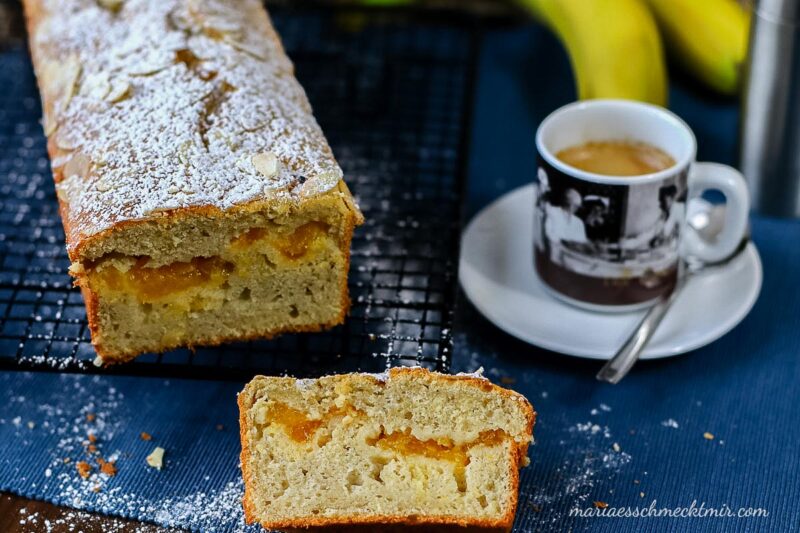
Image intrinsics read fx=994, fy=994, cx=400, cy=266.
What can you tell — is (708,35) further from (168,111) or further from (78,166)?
(78,166)

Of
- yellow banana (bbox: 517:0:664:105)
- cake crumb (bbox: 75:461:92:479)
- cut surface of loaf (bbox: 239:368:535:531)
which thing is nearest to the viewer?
cut surface of loaf (bbox: 239:368:535:531)

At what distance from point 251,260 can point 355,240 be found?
50 centimetres

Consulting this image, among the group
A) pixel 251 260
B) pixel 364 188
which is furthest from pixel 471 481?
pixel 364 188

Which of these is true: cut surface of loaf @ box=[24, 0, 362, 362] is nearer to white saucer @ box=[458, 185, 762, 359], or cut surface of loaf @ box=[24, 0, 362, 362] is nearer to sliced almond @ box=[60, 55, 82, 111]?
sliced almond @ box=[60, 55, 82, 111]

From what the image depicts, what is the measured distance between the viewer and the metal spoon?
2.14 metres

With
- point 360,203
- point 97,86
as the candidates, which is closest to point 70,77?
point 97,86

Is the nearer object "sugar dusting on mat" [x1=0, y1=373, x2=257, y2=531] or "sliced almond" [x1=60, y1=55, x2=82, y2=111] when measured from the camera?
"sugar dusting on mat" [x1=0, y1=373, x2=257, y2=531]

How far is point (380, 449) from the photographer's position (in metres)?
1.81

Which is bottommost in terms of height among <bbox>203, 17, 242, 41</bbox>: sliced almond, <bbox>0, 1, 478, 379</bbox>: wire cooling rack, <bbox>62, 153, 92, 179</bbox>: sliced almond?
<bbox>0, 1, 478, 379</bbox>: wire cooling rack

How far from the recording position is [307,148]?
212 cm

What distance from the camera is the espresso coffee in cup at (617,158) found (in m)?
2.33

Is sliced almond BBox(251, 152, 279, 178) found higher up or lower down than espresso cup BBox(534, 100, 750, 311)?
higher up

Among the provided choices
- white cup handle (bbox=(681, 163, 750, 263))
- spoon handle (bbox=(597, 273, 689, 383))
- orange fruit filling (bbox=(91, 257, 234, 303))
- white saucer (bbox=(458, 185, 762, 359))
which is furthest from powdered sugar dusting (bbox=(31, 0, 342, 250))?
white cup handle (bbox=(681, 163, 750, 263))

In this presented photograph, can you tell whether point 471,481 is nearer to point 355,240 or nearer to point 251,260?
point 251,260
